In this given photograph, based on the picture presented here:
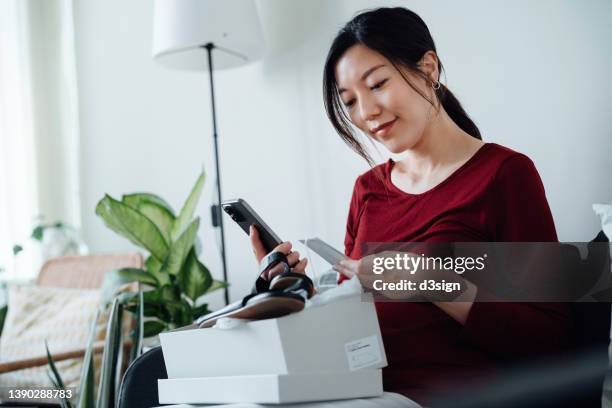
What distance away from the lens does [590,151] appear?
1.34 meters

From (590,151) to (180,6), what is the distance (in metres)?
1.31

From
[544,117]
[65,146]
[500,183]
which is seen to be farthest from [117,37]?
[500,183]

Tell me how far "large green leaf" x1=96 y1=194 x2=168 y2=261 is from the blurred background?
1.08 ft

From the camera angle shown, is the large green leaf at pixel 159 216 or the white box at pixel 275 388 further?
the large green leaf at pixel 159 216

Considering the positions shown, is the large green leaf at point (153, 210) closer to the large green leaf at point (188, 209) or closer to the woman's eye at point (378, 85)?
the large green leaf at point (188, 209)

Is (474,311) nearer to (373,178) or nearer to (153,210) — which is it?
(373,178)

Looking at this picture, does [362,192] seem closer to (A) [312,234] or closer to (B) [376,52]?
(B) [376,52]

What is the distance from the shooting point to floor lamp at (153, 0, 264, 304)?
6.62ft

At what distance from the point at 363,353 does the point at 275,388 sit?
14 centimetres

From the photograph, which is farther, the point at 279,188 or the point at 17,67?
the point at 17,67

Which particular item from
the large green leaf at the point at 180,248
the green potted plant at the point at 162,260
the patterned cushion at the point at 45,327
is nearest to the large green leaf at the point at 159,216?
the green potted plant at the point at 162,260

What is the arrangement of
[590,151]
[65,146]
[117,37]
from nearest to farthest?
[590,151], [117,37], [65,146]

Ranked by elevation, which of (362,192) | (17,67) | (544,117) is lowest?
(362,192)

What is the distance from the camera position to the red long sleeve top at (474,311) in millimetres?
1005
